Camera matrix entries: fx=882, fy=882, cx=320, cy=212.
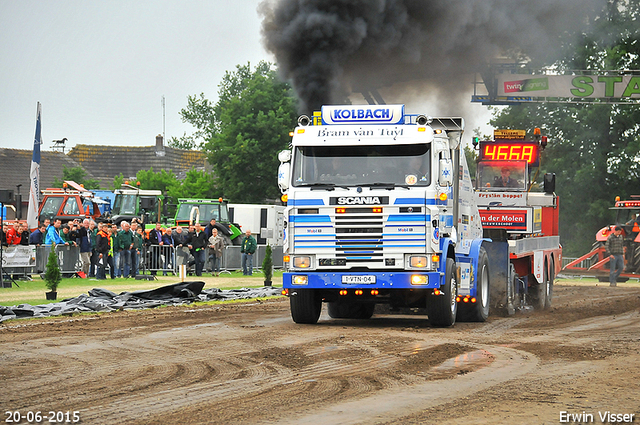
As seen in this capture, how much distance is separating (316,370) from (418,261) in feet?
15.1

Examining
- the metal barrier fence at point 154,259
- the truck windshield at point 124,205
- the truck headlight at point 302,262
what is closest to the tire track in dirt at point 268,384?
the truck headlight at point 302,262

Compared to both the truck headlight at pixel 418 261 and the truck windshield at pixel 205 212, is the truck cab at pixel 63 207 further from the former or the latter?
the truck headlight at pixel 418 261

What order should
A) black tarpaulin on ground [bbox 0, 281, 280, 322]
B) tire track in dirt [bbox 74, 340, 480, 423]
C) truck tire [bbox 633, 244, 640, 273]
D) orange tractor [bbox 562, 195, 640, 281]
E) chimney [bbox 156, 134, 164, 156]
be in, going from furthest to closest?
chimney [bbox 156, 134, 164, 156], orange tractor [bbox 562, 195, 640, 281], truck tire [bbox 633, 244, 640, 273], black tarpaulin on ground [bbox 0, 281, 280, 322], tire track in dirt [bbox 74, 340, 480, 423]

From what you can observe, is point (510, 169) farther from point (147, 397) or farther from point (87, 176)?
point (87, 176)

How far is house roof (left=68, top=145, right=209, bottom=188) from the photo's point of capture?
81.8 m

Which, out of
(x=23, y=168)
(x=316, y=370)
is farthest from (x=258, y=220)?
(x=316, y=370)

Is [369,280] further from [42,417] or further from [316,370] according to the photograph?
[42,417]

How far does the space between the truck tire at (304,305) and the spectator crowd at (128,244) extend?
1188cm

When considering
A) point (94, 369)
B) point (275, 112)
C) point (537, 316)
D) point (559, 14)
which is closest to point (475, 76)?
point (559, 14)

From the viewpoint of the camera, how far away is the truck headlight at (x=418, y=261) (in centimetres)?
1398

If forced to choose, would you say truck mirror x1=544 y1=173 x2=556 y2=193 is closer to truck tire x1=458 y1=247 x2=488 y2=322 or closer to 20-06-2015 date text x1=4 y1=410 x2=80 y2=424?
truck tire x1=458 y1=247 x2=488 y2=322

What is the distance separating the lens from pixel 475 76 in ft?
75.3

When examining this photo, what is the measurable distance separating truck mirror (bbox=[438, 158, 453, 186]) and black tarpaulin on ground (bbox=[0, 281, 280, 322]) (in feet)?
24.5

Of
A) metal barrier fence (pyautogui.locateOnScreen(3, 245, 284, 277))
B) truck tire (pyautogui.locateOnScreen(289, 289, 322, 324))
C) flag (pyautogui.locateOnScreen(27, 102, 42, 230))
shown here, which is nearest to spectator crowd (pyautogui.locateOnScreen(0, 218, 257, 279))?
metal barrier fence (pyautogui.locateOnScreen(3, 245, 284, 277))
